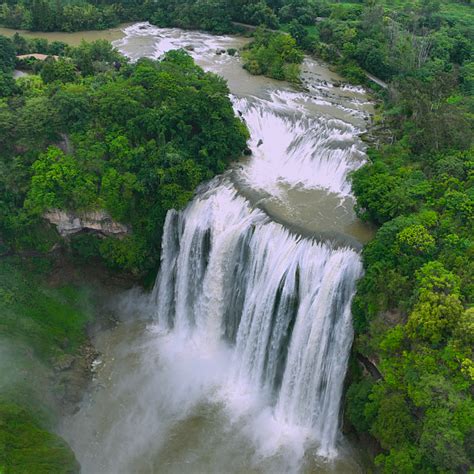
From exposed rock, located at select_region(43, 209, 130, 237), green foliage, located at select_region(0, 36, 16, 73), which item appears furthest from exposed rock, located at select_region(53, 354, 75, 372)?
green foliage, located at select_region(0, 36, 16, 73)

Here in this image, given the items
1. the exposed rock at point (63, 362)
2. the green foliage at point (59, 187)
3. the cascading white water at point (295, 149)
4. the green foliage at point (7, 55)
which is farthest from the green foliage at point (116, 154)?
the green foliage at point (7, 55)

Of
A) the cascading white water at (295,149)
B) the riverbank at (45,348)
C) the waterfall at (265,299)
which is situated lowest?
the riverbank at (45,348)

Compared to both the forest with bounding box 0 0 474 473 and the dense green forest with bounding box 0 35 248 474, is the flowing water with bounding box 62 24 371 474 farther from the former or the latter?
the dense green forest with bounding box 0 35 248 474

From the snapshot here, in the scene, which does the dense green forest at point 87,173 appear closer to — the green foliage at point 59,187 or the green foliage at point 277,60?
the green foliage at point 59,187

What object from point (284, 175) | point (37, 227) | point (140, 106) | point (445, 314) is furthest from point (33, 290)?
point (445, 314)

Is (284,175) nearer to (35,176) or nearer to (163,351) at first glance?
(163,351)

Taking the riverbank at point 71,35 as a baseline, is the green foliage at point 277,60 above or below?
above
